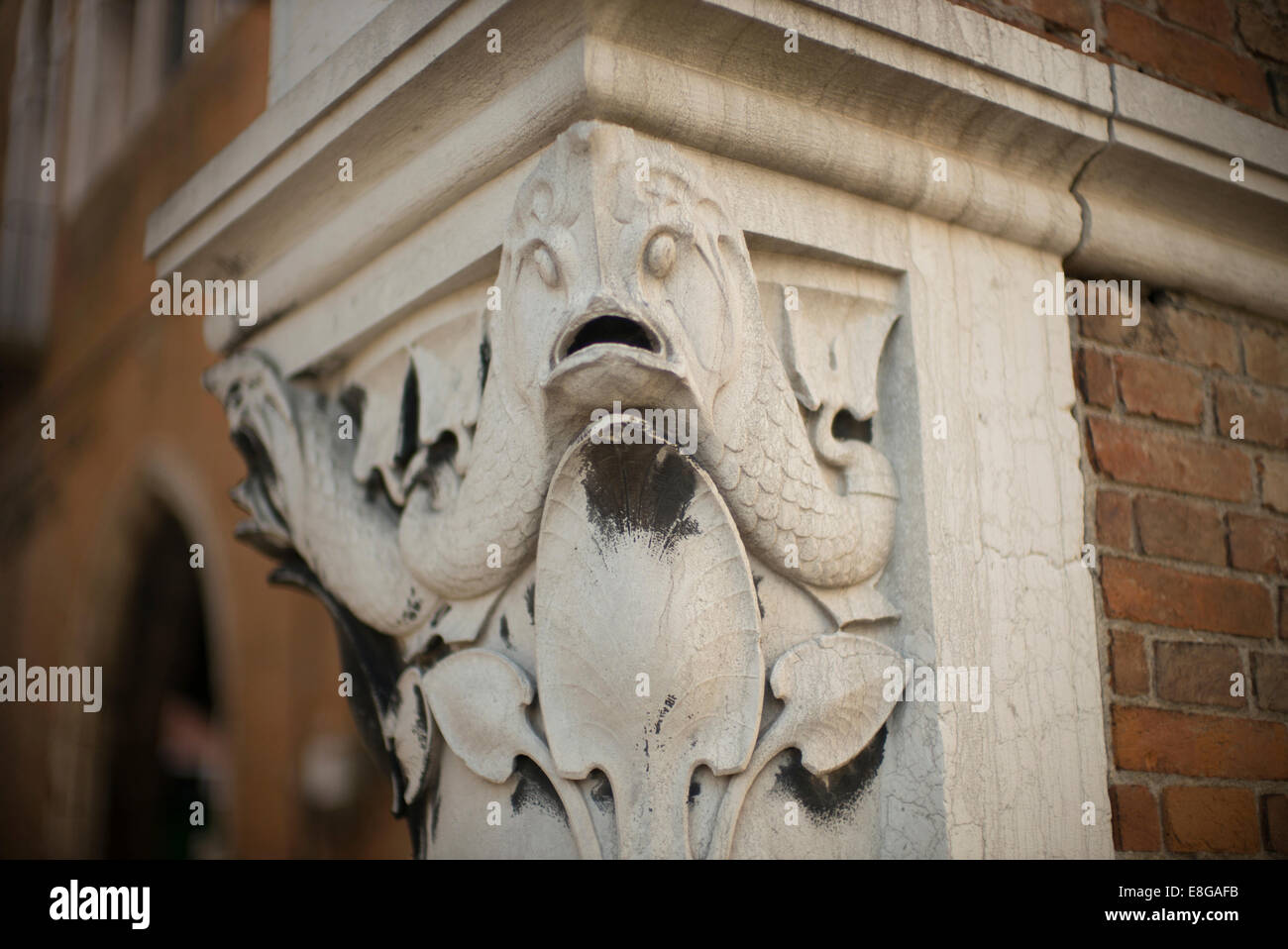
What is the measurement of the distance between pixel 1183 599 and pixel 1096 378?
30cm

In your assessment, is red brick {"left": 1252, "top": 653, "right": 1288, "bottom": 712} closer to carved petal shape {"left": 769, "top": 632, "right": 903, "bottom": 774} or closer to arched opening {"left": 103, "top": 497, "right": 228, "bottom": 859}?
carved petal shape {"left": 769, "top": 632, "right": 903, "bottom": 774}

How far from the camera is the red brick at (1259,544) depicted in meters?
1.60

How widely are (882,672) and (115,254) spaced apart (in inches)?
186

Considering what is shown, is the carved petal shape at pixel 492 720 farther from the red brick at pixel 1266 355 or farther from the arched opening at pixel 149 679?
the arched opening at pixel 149 679

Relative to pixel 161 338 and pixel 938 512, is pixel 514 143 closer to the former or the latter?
pixel 938 512

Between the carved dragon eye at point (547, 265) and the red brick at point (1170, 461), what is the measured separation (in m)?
0.73

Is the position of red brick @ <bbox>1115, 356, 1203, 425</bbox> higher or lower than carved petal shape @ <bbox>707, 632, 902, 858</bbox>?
higher

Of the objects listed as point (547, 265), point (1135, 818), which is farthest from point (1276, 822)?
point (547, 265)

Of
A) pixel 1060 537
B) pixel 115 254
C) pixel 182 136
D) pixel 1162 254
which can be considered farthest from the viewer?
pixel 115 254

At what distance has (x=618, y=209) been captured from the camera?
1.18 metres

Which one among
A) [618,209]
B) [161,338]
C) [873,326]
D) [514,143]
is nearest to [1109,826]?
[873,326]

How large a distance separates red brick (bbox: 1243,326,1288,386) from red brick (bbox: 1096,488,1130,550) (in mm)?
357

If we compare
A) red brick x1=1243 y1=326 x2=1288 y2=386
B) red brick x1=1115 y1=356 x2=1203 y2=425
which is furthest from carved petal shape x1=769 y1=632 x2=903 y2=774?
red brick x1=1243 y1=326 x2=1288 y2=386

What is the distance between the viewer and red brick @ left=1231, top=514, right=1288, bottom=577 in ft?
5.24
